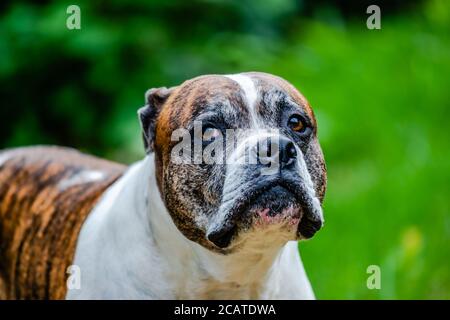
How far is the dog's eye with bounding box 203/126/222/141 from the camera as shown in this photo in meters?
2.90

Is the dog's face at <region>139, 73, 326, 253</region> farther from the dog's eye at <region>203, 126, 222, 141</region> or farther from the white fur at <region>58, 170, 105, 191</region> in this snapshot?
the white fur at <region>58, 170, 105, 191</region>

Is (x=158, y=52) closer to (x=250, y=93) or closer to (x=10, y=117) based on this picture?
(x=10, y=117)

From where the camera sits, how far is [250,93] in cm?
292

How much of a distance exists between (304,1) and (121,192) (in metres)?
6.99

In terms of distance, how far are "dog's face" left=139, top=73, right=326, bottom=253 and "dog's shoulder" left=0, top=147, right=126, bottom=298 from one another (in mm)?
612

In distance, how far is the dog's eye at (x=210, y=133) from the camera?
9.50 feet

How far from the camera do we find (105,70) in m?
6.41

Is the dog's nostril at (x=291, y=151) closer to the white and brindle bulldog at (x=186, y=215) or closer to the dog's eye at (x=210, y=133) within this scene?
the white and brindle bulldog at (x=186, y=215)

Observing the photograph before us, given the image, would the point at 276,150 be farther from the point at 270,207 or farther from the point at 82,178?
the point at 82,178

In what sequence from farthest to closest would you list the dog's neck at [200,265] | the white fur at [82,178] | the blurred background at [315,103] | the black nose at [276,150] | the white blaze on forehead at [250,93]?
the blurred background at [315,103], the white fur at [82,178], the dog's neck at [200,265], the white blaze on forehead at [250,93], the black nose at [276,150]

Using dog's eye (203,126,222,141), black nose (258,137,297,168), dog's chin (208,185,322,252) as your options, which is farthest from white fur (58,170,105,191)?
black nose (258,137,297,168)

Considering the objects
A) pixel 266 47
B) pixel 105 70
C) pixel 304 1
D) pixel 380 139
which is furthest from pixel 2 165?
pixel 304 1

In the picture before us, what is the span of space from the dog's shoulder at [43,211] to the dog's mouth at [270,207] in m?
0.89

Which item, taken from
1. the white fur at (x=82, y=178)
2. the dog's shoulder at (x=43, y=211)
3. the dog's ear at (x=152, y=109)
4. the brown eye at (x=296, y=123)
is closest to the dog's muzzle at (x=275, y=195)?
the brown eye at (x=296, y=123)
